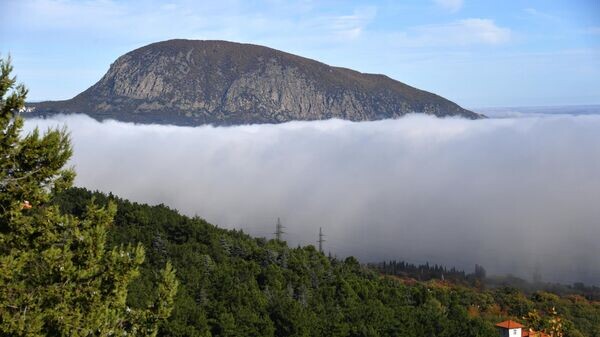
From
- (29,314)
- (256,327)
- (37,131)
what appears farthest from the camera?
(256,327)

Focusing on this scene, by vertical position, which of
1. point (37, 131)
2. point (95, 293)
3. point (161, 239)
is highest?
point (37, 131)

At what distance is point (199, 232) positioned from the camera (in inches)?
3142

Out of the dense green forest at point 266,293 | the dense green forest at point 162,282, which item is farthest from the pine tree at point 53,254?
the dense green forest at point 266,293

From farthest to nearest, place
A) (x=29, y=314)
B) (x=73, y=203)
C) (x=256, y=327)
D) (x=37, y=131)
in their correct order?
1. (x=73, y=203)
2. (x=256, y=327)
3. (x=37, y=131)
4. (x=29, y=314)

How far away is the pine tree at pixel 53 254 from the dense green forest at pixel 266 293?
63.0 feet

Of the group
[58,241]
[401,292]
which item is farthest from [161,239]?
[58,241]

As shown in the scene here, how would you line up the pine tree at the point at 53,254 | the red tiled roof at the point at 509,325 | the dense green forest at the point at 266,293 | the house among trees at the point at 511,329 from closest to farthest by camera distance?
the pine tree at the point at 53,254
the dense green forest at the point at 266,293
the house among trees at the point at 511,329
the red tiled roof at the point at 509,325

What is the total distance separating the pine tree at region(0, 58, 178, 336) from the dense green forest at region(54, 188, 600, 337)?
19.2m

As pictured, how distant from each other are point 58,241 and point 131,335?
3.32 meters

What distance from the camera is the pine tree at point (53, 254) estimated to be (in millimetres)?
17984

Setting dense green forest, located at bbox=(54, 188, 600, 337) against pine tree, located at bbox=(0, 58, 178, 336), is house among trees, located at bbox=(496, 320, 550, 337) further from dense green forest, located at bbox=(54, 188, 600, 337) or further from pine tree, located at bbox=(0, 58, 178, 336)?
pine tree, located at bbox=(0, 58, 178, 336)

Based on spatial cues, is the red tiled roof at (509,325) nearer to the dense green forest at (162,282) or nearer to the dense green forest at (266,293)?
the dense green forest at (266,293)

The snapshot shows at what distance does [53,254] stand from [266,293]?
41443mm

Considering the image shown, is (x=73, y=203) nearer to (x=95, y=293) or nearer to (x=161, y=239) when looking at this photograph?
(x=161, y=239)
